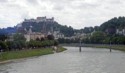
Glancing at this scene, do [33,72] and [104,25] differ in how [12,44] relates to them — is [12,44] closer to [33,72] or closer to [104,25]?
[33,72]

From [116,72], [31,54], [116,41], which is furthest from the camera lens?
[116,41]

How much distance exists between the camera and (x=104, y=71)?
1678 inches

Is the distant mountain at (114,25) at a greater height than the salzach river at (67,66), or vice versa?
the distant mountain at (114,25)

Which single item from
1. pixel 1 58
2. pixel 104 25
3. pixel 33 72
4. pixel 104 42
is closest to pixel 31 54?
pixel 1 58

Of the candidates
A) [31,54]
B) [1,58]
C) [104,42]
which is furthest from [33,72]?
[104,42]

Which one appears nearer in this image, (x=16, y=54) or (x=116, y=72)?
(x=116, y=72)

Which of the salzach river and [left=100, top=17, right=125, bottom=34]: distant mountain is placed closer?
Answer: the salzach river

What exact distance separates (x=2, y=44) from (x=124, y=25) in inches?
4343

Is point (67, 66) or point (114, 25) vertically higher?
point (114, 25)

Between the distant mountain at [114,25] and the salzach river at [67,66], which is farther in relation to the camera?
the distant mountain at [114,25]

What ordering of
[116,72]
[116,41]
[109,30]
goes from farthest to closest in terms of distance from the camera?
1. [109,30]
2. [116,41]
3. [116,72]

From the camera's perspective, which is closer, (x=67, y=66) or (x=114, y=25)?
(x=67, y=66)

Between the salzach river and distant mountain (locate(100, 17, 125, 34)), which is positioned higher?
Answer: distant mountain (locate(100, 17, 125, 34))

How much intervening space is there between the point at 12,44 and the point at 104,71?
46.0 meters
